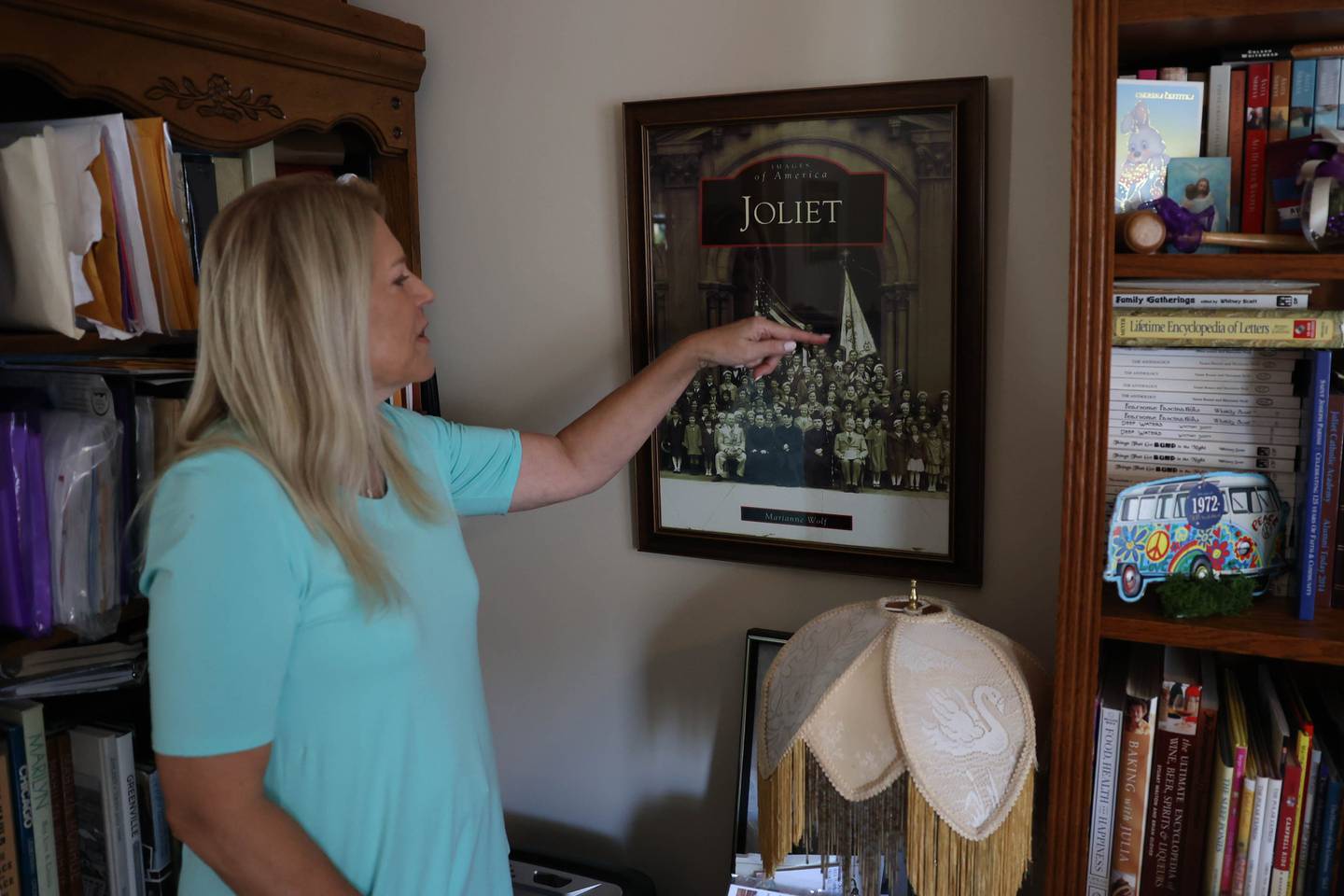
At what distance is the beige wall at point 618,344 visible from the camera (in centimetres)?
152

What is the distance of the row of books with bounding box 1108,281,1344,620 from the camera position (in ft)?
3.91

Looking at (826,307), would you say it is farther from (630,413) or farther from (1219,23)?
(1219,23)


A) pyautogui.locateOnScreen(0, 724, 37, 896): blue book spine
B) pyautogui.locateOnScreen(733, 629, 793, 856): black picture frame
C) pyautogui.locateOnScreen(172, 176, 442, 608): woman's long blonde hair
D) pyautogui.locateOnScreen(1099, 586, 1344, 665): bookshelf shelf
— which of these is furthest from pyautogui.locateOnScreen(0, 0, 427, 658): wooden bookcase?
pyautogui.locateOnScreen(1099, 586, 1344, 665): bookshelf shelf

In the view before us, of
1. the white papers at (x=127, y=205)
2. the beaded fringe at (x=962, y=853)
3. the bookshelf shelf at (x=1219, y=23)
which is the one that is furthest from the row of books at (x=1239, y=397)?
the white papers at (x=127, y=205)

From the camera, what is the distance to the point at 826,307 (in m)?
1.63

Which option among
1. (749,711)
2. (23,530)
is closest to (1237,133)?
(749,711)

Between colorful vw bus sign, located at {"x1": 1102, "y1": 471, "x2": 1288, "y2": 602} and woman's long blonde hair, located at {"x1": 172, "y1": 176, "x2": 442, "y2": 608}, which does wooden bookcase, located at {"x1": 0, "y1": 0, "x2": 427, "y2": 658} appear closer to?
woman's long blonde hair, located at {"x1": 172, "y1": 176, "x2": 442, "y2": 608}

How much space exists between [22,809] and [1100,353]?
1524 millimetres

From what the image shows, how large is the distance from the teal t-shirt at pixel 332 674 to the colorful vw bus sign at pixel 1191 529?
771 millimetres

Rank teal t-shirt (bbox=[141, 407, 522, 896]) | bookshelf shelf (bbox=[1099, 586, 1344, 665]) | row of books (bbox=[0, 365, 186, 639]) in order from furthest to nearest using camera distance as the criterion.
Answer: row of books (bbox=[0, 365, 186, 639])
bookshelf shelf (bbox=[1099, 586, 1344, 665])
teal t-shirt (bbox=[141, 407, 522, 896])

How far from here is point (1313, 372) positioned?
1.19 metres

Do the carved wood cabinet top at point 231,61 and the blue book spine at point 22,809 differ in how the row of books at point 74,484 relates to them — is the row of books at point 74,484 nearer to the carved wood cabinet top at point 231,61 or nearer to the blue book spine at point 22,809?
the blue book spine at point 22,809

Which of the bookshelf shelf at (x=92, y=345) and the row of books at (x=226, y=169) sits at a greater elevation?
the row of books at (x=226, y=169)

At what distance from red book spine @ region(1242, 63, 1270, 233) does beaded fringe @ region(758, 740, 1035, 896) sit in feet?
2.20
